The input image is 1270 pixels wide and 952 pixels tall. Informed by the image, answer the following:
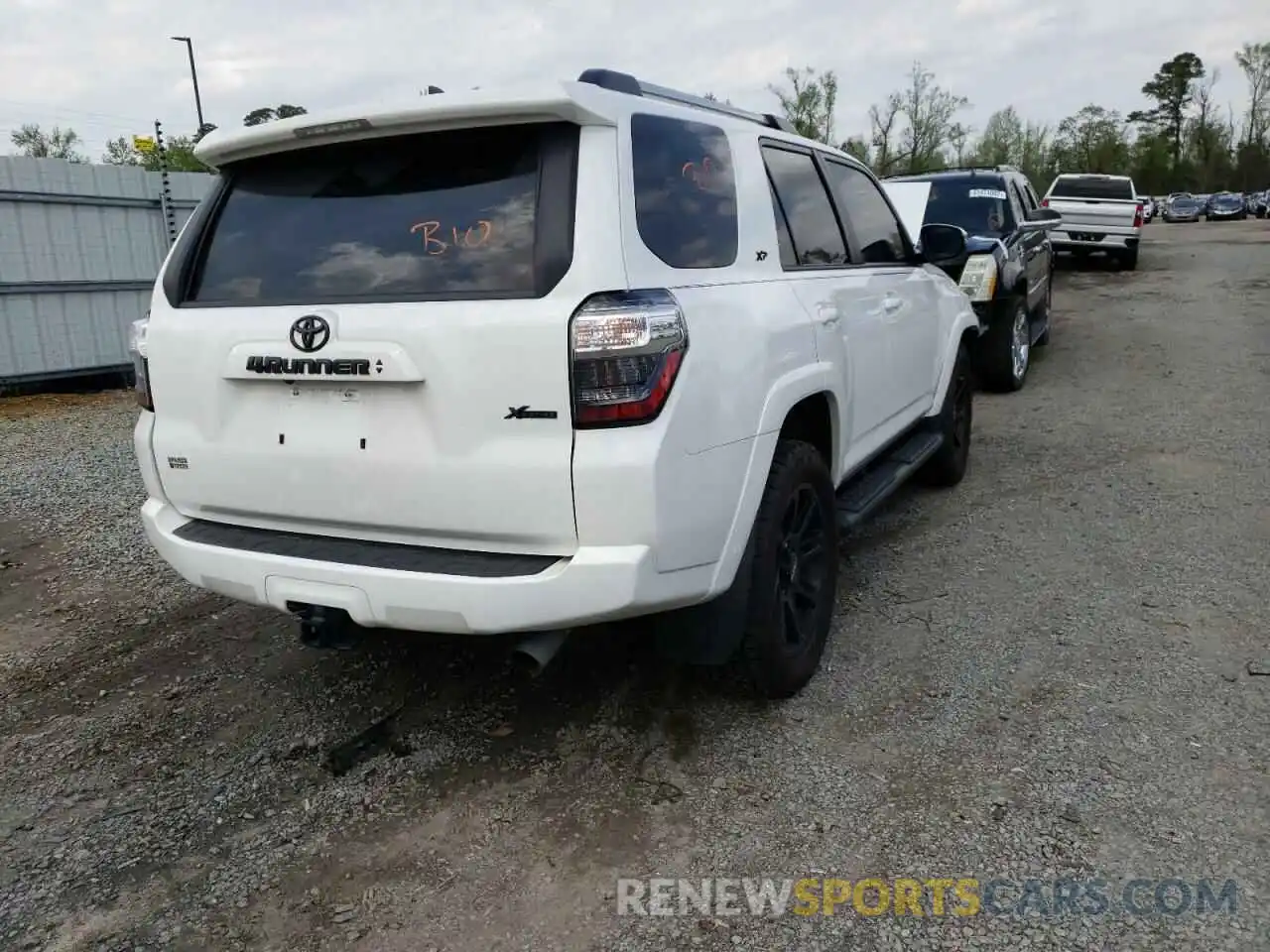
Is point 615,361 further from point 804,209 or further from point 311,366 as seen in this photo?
point 804,209

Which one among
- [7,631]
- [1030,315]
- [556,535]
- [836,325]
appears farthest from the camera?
[1030,315]

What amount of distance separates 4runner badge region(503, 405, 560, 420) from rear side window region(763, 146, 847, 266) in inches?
50.3

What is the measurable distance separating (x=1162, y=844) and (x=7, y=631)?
4.47 meters

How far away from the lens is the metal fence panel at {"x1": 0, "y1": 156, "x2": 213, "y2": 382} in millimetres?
9562

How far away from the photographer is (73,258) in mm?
10047

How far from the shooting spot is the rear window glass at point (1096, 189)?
18.6 m

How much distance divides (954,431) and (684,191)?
3456 mm

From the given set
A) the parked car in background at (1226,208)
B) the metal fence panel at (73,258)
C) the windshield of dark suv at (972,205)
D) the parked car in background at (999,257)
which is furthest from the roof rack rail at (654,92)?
the parked car in background at (1226,208)

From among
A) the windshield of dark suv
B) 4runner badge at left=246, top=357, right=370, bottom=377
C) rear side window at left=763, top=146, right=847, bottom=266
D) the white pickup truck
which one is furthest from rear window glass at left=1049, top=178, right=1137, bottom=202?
4runner badge at left=246, top=357, right=370, bottom=377

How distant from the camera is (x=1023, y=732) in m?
3.13

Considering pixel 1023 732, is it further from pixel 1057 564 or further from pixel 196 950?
pixel 196 950

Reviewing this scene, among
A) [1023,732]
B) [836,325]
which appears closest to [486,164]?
[836,325]

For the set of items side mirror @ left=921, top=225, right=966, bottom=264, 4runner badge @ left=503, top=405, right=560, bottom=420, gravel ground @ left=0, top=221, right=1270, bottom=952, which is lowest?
gravel ground @ left=0, top=221, right=1270, bottom=952

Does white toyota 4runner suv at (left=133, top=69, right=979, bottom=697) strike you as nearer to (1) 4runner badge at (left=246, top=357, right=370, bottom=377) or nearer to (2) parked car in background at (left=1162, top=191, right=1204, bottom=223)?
(1) 4runner badge at (left=246, top=357, right=370, bottom=377)
